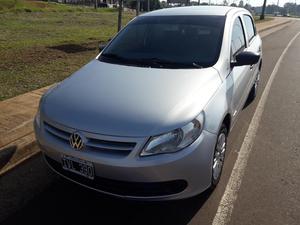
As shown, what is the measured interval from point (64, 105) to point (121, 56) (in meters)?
1.34

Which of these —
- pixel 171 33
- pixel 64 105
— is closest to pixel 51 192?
pixel 64 105

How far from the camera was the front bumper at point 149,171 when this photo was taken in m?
2.95

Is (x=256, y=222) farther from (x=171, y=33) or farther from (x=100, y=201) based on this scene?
(x=171, y=33)

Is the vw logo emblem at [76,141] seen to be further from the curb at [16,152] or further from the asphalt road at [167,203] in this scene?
the curb at [16,152]

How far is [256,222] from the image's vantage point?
337cm

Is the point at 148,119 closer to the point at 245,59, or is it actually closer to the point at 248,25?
the point at 245,59

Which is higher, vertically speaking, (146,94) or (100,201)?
(146,94)

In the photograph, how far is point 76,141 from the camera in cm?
312

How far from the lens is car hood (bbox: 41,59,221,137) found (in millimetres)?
3066

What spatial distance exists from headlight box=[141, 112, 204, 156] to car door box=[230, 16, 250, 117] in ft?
4.37

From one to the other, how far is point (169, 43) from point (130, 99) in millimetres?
1400

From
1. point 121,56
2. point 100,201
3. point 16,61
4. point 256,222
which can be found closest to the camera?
point 256,222

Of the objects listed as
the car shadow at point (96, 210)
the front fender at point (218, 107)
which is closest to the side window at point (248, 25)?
the front fender at point (218, 107)

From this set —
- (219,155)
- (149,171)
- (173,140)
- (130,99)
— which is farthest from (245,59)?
(149,171)
